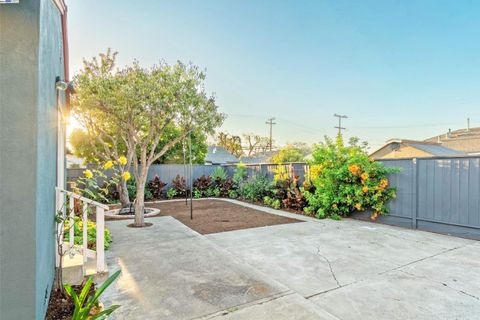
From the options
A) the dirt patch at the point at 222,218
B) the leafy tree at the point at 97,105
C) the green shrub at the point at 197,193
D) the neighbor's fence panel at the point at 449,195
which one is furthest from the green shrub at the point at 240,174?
the neighbor's fence panel at the point at 449,195

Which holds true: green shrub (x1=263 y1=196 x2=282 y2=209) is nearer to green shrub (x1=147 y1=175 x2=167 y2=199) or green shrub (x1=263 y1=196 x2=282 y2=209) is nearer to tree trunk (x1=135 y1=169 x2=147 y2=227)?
tree trunk (x1=135 y1=169 x2=147 y2=227)

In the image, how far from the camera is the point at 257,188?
1069cm

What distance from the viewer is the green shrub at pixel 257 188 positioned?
10242mm

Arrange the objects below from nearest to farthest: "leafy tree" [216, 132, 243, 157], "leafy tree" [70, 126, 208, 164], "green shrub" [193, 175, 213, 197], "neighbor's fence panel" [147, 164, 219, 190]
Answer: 1. "neighbor's fence panel" [147, 164, 219, 190]
2. "green shrub" [193, 175, 213, 197]
3. "leafy tree" [70, 126, 208, 164]
4. "leafy tree" [216, 132, 243, 157]

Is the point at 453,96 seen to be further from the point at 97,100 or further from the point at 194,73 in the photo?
the point at 97,100

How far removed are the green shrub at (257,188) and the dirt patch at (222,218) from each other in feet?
4.14

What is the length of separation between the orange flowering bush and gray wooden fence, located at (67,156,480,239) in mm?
283

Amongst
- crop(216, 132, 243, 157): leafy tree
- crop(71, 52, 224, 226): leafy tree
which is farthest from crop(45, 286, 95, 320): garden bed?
crop(216, 132, 243, 157): leafy tree

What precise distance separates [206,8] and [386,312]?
8.45 metres

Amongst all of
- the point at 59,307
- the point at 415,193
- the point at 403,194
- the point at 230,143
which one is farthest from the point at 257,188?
the point at 230,143

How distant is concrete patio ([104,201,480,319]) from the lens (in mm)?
2639

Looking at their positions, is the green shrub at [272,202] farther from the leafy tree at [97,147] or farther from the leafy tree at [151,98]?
the leafy tree at [97,147]

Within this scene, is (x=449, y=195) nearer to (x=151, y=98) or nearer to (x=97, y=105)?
(x=151, y=98)

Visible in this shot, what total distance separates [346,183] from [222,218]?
3669 mm
